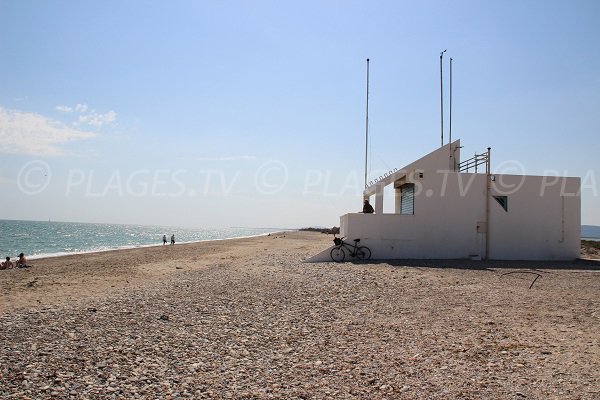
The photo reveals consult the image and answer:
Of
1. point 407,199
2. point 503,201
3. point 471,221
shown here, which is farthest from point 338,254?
point 503,201

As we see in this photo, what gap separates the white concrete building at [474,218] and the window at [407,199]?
725 mm

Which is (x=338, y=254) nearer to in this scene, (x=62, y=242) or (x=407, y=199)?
(x=407, y=199)

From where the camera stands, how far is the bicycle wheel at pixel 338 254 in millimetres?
20531

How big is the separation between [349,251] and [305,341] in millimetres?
13591

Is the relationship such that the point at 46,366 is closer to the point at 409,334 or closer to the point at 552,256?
the point at 409,334

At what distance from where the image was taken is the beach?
5262 mm

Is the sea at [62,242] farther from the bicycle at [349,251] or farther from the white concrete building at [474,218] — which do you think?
the white concrete building at [474,218]

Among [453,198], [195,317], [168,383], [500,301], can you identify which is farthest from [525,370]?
[453,198]

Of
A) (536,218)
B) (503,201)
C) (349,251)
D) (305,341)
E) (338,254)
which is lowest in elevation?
(305,341)

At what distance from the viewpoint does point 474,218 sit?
836 inches

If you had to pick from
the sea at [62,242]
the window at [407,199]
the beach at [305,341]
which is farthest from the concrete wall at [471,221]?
the sea at [62,242]

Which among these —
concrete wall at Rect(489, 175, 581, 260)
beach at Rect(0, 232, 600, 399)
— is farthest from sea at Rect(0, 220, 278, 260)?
concrete wall at Rect(489, 175, 581, 260)

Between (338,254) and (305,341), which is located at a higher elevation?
(338,254)

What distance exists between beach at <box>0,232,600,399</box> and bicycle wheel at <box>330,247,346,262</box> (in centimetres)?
678
